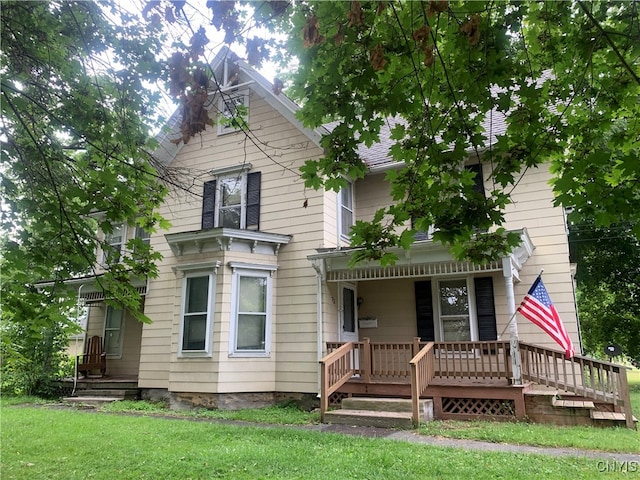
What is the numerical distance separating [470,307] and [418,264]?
5.68 feet

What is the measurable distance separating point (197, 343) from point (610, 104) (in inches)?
367

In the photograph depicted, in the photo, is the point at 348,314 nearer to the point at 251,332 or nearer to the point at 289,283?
the point at 289,283

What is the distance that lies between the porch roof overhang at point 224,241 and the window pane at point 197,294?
697mm

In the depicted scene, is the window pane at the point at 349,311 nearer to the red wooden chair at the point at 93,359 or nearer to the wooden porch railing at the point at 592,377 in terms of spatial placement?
the wooden porch railing at the point at 592,377

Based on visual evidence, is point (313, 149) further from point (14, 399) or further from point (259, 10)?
point (14, 399)

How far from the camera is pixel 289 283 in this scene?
11.2 meters

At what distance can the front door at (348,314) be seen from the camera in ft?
37.2

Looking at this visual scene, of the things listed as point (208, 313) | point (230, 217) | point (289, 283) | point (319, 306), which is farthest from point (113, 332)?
point (319, 306)

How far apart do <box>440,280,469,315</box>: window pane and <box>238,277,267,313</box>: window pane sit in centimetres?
424

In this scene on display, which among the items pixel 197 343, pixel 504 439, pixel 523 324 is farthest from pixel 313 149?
pixel 504 439

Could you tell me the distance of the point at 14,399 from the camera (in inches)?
500

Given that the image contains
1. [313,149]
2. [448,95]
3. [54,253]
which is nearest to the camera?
[448,95]

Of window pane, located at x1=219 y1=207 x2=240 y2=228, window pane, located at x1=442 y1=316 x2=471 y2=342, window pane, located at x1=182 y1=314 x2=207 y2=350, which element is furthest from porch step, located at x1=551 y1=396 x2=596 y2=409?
window pane, located at x1=219 y1=207 x2=240 y2=228

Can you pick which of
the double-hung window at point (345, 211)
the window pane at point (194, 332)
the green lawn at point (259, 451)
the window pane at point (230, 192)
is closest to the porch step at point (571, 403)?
the green lawn at point (259, 451)
